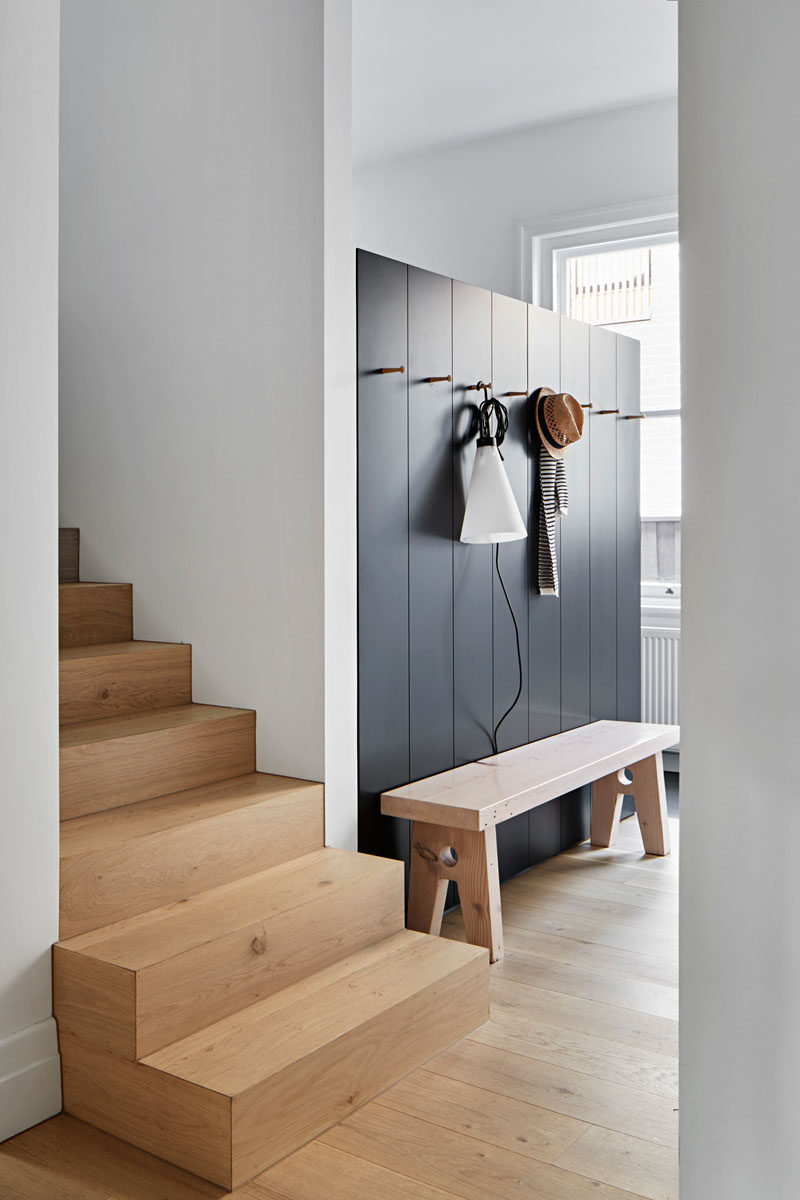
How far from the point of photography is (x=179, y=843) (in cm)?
213

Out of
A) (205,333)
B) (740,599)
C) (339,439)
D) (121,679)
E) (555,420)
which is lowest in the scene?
(121,679)

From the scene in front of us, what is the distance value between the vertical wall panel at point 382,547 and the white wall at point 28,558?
3.03 feet

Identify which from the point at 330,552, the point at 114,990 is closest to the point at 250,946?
the point at 114,990

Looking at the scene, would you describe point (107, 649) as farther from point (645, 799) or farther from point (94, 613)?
point (645, 799)

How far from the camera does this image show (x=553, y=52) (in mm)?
4105

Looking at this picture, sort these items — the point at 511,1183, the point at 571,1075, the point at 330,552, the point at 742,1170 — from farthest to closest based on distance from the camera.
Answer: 1. the point at 330,552
2. the point at 571,1075
3. the point at 511,1183
4. the point at 742,1170

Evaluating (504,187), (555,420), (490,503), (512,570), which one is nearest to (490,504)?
(490,503)

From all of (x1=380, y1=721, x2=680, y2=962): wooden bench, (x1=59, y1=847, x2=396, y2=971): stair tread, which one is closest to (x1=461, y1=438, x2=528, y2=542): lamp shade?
(x1=380, y1=721, x2=680, y2=962): wooden bench

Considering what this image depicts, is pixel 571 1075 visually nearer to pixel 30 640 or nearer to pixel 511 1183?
pixel 511 1183

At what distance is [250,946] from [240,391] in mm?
1399

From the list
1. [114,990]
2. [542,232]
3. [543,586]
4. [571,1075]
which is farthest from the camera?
[542,232]

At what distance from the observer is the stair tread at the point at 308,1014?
5.58 feet

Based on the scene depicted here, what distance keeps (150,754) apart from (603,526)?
2014 millimetres

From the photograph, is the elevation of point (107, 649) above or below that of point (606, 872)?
above
